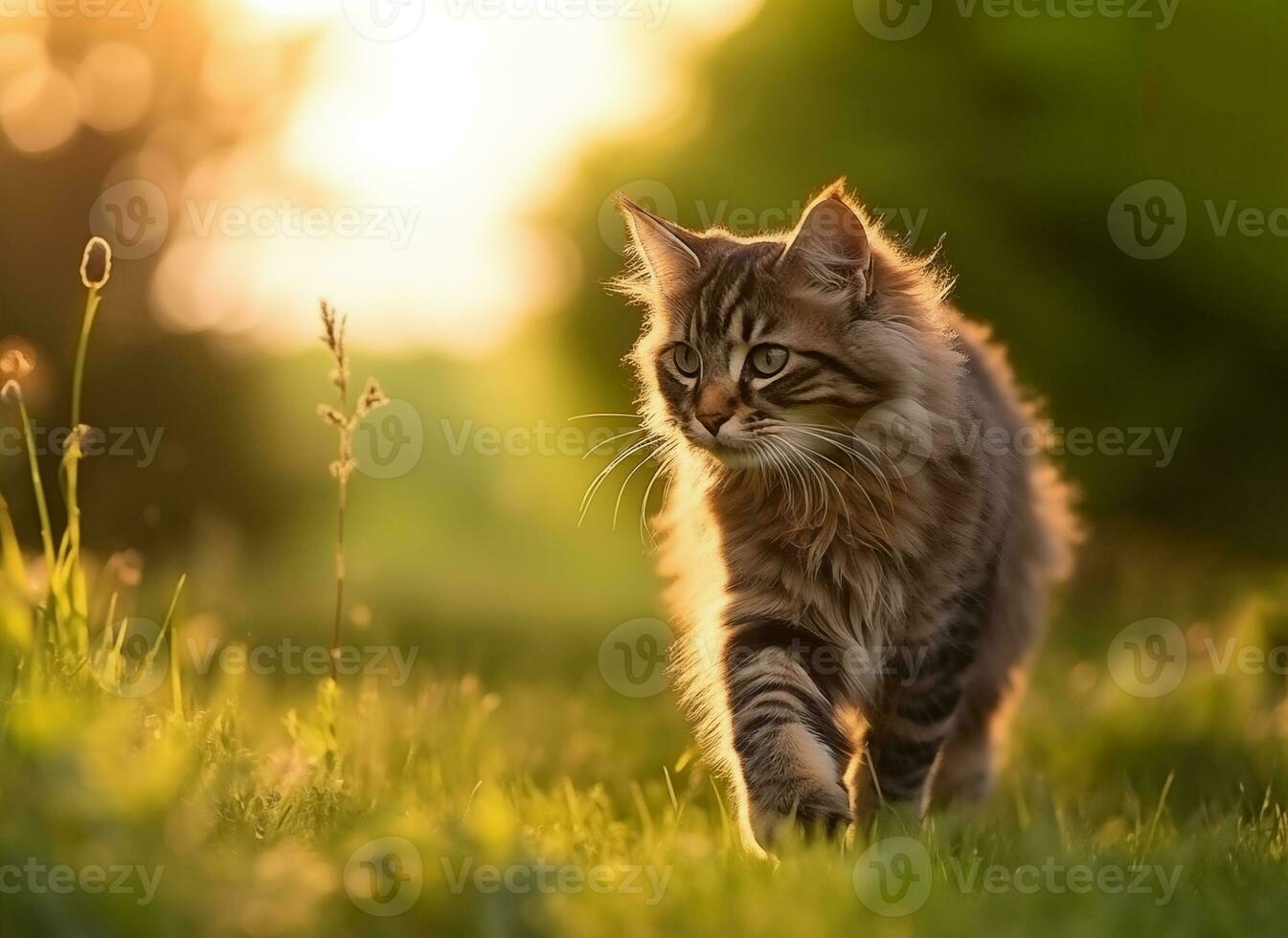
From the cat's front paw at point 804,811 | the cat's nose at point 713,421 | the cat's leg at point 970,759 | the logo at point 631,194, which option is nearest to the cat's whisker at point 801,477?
the cat's nose at point 713,421

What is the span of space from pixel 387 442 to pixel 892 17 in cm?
→ 553

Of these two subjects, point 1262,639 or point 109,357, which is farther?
point 109,357

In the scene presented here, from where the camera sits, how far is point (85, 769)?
2.25 meters

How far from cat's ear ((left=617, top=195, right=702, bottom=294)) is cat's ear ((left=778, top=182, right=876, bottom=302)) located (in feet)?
1.45

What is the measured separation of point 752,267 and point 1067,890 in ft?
6.78

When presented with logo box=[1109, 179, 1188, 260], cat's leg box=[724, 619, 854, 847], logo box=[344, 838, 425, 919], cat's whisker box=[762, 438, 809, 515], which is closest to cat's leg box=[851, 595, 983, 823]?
cat's leg box=[724, 619, 854, 847]

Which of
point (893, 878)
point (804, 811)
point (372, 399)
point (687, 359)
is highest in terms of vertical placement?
point (687, 359)

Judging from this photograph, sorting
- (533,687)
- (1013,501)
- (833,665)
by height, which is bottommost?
(533,687)

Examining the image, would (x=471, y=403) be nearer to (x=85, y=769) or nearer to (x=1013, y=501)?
(x=1013, y=501)

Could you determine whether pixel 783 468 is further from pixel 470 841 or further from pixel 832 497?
pixel 470 841

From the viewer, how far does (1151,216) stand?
30.6ft

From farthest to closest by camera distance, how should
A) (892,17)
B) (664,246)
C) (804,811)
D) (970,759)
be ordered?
(892,17)
(970,759)
(664,246)
(804,811)

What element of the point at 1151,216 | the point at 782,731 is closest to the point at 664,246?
the point at 782,731

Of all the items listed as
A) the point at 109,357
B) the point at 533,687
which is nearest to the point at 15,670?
the point at 533,687
